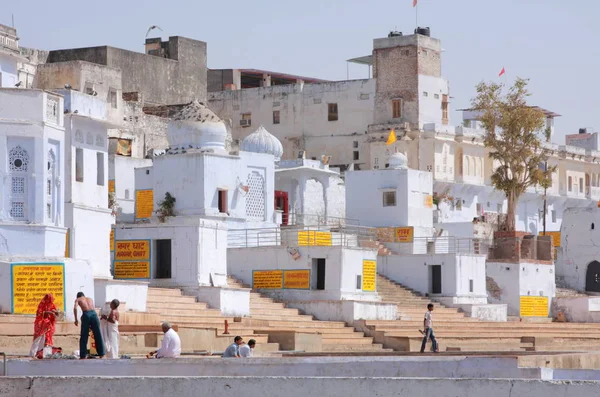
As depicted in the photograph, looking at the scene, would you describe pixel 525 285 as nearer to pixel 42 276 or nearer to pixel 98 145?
pixel 98 145

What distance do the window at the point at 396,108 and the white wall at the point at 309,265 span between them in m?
19.0

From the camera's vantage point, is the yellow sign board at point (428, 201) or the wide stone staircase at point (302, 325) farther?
the yellow sign board at point (428, 201)

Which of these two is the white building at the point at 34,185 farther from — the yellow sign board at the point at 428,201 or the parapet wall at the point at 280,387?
the yellow sign board at the point at 428,201

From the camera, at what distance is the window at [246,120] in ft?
184

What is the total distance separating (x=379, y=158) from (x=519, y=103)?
8761 mm

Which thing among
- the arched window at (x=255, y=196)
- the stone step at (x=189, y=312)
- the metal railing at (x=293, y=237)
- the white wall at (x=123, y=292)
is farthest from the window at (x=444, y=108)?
the white wall at (x=123, y=292)

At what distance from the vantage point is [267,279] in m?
34.1

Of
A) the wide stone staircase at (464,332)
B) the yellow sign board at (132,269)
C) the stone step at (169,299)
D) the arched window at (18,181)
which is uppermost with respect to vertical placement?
the arched window at (18,181)

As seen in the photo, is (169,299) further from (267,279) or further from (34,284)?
(34,284)

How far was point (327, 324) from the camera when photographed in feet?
104

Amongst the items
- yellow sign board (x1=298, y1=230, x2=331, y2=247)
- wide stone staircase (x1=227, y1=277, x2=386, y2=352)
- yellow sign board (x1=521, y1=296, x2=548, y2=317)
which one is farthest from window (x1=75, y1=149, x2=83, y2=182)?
yellow sign board (x1=521, y1=296, x2=548, y2=317)

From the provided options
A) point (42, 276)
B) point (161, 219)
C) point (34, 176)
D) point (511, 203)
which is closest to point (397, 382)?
point (42, 276)

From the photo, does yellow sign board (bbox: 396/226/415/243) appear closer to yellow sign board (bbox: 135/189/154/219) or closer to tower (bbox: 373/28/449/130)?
yellow sign board (bbox: 135/189/154/219)

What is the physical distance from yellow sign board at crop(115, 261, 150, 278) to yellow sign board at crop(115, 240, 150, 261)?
115 mm
